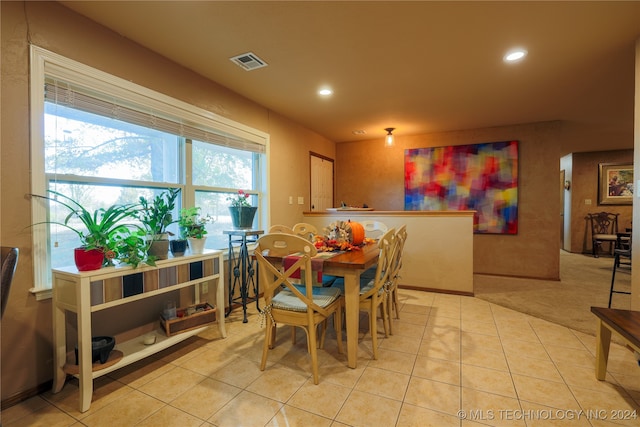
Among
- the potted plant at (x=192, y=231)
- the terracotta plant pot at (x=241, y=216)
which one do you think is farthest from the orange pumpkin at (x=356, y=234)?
the potted plant at (x=192, y=231)

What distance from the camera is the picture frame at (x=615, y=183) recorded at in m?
6.61

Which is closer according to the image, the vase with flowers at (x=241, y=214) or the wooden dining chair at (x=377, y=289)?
the wooden dining chair at (x=377, y=289)

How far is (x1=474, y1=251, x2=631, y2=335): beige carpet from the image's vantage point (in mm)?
2955

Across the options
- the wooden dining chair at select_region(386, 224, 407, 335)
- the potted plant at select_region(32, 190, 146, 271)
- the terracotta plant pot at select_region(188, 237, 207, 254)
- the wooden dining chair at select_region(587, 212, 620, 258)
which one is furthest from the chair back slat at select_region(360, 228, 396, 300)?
the wooden dining chair at select_region(587, 212, 620, 258)

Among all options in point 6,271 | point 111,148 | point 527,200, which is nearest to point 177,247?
point 111,148

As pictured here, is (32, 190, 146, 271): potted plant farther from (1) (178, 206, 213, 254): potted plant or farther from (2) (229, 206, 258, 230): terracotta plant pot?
(2) (229, 206, 258, 230): terracotta plant pot

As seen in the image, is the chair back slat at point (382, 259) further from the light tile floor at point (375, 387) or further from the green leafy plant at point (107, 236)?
the green leafy plant at point (107, 236)

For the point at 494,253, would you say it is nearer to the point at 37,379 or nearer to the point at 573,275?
the point at 573,275

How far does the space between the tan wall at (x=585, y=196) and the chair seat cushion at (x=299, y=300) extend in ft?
25.5

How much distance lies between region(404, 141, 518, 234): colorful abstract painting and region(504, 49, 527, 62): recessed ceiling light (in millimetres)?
2410

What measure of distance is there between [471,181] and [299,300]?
404cm

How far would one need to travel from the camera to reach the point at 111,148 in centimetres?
225

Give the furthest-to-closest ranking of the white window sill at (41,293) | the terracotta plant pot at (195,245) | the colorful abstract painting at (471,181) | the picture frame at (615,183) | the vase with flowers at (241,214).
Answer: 1. the picture frame at (615,183)
2. the colorful abstract painting at (471,181)
3. the vase with flowers at (241,214)
4. the terracotta plant pot at (195,245)
5. the white window sill at (41,293)

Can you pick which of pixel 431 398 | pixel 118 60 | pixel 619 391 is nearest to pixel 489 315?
pixel 619 391
